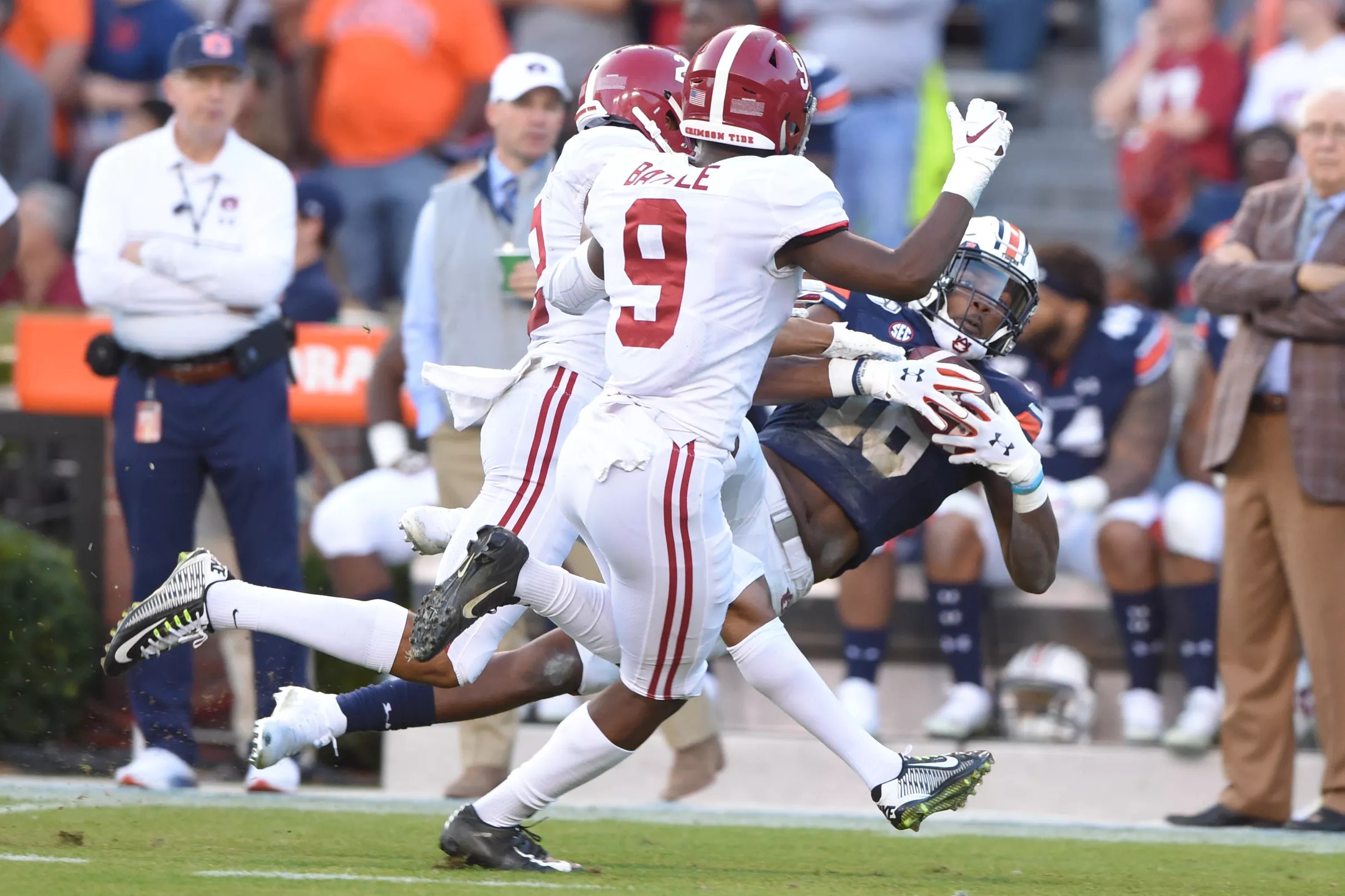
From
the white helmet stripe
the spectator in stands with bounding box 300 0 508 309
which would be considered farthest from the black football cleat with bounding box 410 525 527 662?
the spectator in stands with bounding box 300 0 508 309

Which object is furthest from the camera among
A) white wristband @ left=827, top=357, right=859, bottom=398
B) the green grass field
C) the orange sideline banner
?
the orange sideline banner

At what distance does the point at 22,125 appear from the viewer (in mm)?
10109

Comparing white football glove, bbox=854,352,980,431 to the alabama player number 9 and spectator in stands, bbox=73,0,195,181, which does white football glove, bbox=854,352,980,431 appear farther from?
spectator in stands, bbox=73,0,195,181

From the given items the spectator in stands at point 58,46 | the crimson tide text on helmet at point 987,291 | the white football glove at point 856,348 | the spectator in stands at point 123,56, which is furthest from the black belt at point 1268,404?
the spectator in stands at point 58,46

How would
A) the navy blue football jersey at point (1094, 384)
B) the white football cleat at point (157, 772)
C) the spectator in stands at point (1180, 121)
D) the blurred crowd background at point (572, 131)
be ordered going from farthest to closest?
the spectator in stands at point (1180, 121)
the blurred crowd background at point (572, 131)
the navy blue football jersey at point (1094, 384)
the white football cleat at point (157, 772)

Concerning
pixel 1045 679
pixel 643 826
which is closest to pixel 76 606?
pixel 643 826

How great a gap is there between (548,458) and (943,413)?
102 centimetres

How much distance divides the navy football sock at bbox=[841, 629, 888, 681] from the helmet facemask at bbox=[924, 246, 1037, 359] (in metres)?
2.46

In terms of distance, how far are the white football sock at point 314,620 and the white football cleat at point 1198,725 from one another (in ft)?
11.3

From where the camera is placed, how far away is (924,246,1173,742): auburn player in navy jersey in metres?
7.56

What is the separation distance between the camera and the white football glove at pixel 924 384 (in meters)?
4.86

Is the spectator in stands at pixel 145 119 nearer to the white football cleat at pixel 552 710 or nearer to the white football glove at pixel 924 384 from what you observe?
the white football cleat at pixel 552 710

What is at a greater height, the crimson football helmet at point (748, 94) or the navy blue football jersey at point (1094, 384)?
the crimson football helmet at point (748, 94)

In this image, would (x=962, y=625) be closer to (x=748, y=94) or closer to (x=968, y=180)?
(x=968, y=180)
